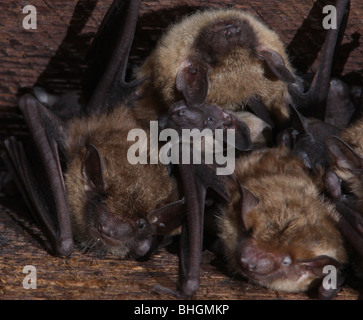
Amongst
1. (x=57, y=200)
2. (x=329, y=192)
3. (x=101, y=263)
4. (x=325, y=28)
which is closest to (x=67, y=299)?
(x=101, y=263)

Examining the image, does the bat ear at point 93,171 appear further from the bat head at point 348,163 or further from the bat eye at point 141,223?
the bat head at point 348,163

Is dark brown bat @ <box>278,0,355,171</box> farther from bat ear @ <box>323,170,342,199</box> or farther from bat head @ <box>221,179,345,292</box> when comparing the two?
bat head @ <box>221,179,345,292</box>

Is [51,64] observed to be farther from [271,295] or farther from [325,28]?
[271,295]

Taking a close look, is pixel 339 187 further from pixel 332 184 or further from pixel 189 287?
pixel 189 287

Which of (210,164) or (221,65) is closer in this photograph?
(210,164)

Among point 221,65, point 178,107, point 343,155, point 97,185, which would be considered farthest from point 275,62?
point 97,185

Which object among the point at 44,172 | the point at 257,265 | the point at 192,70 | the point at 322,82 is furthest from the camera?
the point at 322,82
